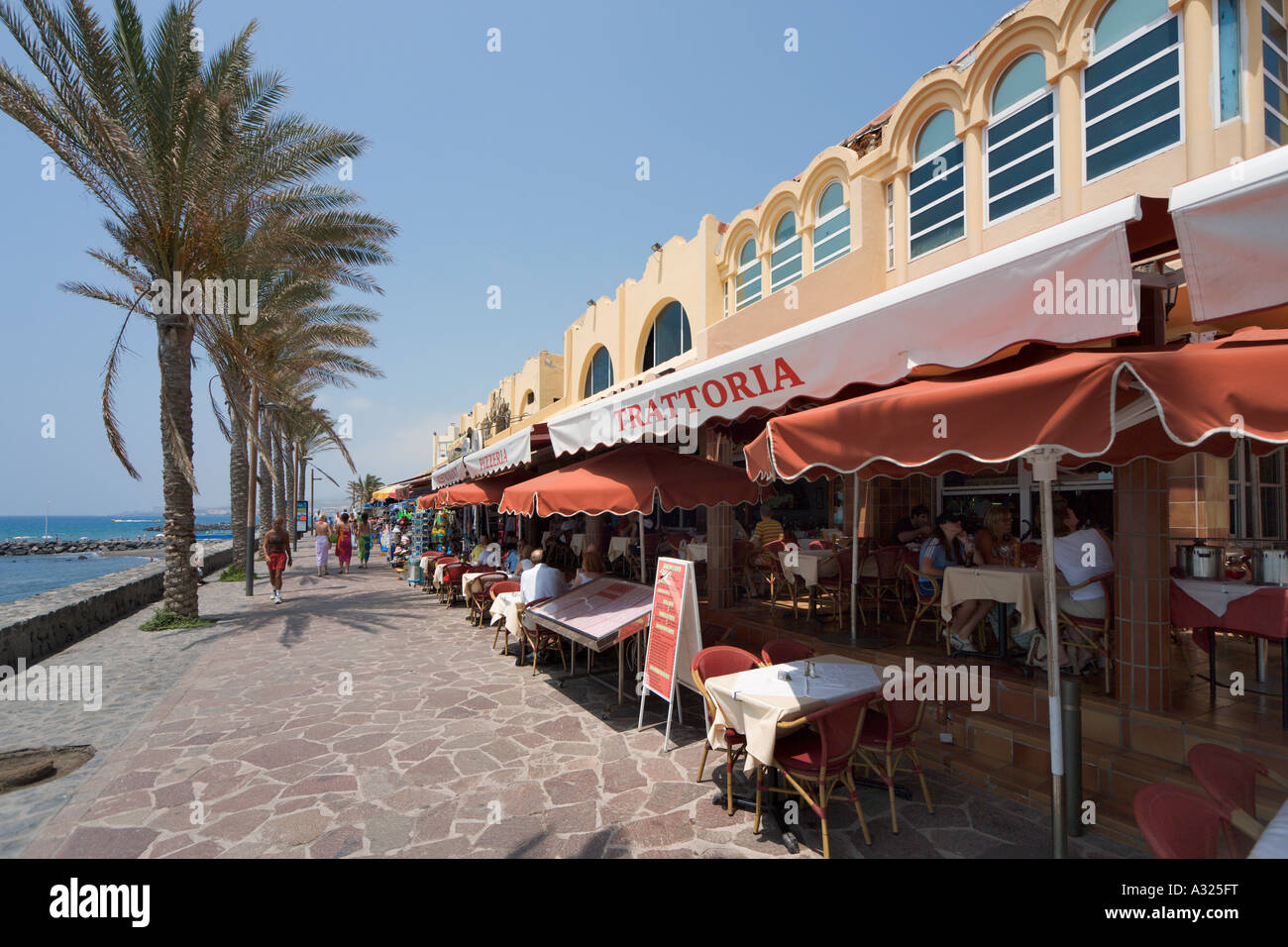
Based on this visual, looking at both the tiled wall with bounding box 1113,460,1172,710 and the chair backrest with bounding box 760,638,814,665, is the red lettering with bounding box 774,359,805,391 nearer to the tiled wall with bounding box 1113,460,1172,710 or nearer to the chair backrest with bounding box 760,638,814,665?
the chair backrest with bounding box 760,638,814,665

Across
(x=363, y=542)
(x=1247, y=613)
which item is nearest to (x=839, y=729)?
(x=1247, y=613)

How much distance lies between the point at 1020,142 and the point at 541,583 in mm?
8769

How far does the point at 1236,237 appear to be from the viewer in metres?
2.29

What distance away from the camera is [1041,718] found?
439cm

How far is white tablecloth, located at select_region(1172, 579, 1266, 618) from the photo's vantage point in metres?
4.28

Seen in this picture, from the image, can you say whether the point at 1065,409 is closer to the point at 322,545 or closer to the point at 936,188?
the point at 936,188

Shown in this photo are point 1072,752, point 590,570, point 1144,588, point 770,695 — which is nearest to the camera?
point 1072,752

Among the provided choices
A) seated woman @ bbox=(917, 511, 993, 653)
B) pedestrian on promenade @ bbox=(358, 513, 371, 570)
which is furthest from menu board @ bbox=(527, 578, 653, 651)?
pedestrian on promenade @ bbox=(358, 513, 371, 570)

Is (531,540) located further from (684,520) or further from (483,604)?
(684,520)

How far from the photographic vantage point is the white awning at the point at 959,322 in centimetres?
263

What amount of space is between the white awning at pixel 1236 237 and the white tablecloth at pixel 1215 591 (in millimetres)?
3080

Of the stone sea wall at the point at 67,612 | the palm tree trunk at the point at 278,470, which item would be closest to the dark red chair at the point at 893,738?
the stone sea wall at the point at 67,612

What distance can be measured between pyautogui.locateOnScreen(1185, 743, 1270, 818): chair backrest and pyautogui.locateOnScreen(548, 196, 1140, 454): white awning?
5.63 feet
